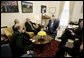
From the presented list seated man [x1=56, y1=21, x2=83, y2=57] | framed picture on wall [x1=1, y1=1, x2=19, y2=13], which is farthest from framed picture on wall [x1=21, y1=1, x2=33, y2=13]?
seated man [x1=56, y1=21, x2=83, y2=57]

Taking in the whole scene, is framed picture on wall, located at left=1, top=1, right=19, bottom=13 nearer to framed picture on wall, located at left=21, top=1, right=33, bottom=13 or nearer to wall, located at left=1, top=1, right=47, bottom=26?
wall, located at left=1, top=1, right=47, bottom=26

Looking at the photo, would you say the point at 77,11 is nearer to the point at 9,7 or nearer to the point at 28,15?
the point at 28,15

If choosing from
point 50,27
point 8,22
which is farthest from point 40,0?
point 8,22

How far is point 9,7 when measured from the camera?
3318 millimetres

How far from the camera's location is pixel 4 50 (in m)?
Answer: 1.40

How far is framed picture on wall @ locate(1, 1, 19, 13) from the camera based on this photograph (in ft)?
10.2

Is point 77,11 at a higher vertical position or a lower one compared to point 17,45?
higher

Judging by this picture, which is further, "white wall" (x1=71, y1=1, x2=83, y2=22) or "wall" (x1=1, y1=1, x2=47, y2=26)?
"white wall" (x1=71, y1=1, x2=83, y2=22)

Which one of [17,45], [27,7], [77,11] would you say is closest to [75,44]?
[17,45]

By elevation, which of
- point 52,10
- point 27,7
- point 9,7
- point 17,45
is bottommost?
point 17,45

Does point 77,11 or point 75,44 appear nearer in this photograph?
point 75,44

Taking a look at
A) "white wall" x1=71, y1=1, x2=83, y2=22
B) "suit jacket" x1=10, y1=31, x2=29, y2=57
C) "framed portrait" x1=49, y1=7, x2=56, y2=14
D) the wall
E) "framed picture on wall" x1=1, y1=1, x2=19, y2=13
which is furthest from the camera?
"framed portrait" x1=49, y1=7, x2=56, y2=14

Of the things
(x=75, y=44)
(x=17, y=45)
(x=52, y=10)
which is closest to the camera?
(x=75, y=44)

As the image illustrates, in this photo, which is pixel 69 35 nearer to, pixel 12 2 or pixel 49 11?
pixel 12 2
